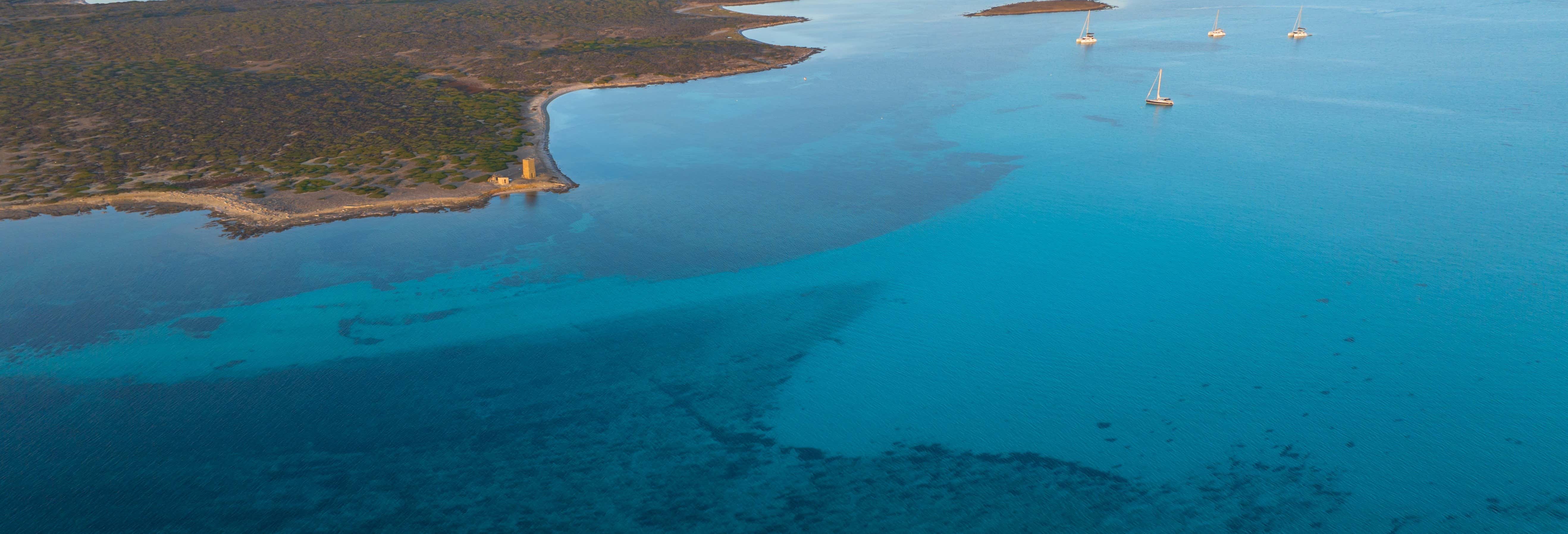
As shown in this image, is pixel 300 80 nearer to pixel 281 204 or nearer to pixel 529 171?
pixel 281 204

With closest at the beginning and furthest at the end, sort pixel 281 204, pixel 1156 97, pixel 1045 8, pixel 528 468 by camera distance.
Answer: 1. pixel 528 468
2. pixel 281 204
3. pixel 1156 97
4. pixel 1045 8

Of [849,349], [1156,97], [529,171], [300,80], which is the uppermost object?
[300,80]

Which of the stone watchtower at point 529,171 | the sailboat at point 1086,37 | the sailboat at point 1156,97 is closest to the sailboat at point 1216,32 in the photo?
the sailboat at point 1086,37

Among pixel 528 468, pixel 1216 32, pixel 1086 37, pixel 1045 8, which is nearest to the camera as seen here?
pixel 528 468

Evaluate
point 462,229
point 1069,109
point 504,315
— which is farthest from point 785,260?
point 1069,109

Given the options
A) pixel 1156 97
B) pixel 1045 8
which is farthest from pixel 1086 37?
pixel 1045 8

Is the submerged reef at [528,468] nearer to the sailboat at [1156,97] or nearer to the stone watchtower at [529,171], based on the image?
the stone watchtower at [529,171]

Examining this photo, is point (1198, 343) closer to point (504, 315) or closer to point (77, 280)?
point (504, 315)
